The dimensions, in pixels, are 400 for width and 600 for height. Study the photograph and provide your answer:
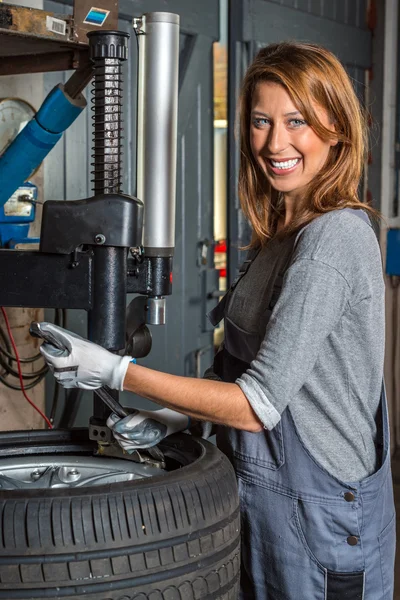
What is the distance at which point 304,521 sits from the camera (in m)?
1.56

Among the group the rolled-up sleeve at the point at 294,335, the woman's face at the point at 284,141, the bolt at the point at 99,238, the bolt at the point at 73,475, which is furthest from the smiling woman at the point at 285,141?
the bolt at the point at 73,475

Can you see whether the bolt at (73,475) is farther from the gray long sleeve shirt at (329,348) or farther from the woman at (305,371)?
the gray long sleeve shirt at (329,348)

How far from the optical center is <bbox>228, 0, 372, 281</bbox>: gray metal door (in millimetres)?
3738

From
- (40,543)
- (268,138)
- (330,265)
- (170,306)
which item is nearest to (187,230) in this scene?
(170,306)

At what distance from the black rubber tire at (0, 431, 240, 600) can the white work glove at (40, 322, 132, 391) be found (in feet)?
0.61

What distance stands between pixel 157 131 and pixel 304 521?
2.47ft

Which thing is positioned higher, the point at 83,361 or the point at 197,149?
the point at 197,149

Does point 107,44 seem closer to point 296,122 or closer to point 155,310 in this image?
point 296,122

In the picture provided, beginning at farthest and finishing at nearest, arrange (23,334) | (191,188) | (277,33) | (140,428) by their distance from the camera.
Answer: (277,33) < (191,188) < (23,334) < (140,428)

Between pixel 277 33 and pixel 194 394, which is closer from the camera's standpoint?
pixel 194 394

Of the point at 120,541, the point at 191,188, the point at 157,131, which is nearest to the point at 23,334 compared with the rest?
the point at 191,188

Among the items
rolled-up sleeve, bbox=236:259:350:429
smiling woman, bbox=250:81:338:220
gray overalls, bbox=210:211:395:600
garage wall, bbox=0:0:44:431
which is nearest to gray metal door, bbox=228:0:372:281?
garage wall, bbox=0:0:44:431

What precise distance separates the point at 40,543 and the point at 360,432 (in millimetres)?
633

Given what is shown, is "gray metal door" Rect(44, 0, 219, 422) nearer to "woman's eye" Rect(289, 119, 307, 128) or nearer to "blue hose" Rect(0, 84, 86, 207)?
"blue hose" Rect(0, 84, 86, 207)
